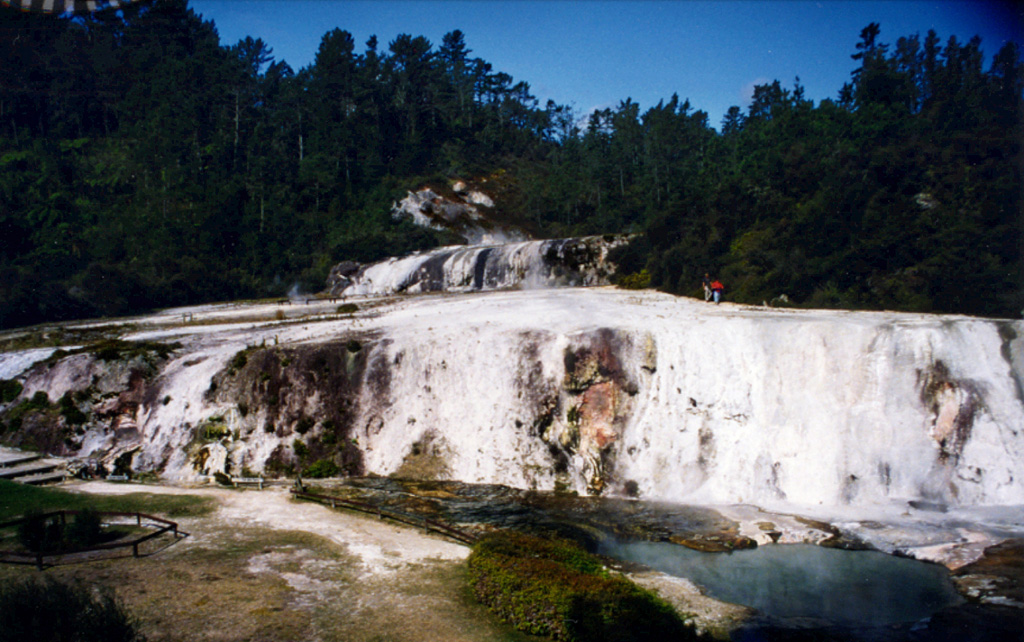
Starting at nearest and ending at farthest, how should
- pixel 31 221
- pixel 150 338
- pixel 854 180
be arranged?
pixel 150 338, pixel 854 180, pixel 31 221

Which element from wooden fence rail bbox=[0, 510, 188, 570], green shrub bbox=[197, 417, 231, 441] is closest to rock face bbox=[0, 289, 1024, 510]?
green shrub bbox=[197, 417, 231, 441]

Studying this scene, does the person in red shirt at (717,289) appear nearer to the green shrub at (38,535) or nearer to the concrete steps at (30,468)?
the green shrub at (38,535)

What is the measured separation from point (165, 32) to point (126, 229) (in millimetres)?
48906

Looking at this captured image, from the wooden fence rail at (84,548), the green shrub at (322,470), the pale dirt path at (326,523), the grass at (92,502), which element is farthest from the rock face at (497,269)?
the wooden fence rail at (84,548)

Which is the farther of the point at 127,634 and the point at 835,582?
the point at 835,582

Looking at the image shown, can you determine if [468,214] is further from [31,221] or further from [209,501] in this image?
[209,501]

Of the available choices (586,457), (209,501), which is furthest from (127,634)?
(586,457)

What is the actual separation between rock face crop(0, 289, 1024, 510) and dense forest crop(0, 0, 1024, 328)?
10201 millimetres

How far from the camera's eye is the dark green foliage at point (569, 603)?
34.0 ft

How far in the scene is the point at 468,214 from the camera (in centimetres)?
7294

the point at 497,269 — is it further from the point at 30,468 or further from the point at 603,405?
the point at 30,468

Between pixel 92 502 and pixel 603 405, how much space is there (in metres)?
15.3

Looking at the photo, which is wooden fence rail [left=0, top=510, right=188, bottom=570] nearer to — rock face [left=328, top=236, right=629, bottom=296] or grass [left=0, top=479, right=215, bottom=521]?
grass [left=0, top=479, right=215, bottom=521]

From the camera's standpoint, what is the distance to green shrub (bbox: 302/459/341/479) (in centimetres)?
2214
